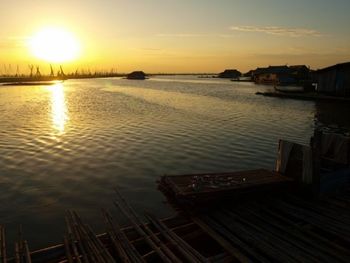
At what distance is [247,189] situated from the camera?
11.1m

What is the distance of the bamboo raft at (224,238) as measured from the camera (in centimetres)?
759

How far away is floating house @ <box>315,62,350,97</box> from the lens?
48.9 metres

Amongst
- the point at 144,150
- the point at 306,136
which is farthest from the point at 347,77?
the point at 144,150

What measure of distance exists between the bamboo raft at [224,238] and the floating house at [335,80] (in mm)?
45127

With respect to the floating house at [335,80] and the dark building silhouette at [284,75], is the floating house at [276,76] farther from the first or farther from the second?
the floating house at [335,80]

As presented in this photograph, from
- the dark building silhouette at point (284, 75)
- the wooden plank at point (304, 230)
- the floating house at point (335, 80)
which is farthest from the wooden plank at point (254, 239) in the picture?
the dark building silhouette at point (284, 75)

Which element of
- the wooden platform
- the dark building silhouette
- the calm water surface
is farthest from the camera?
the dark building silhouette

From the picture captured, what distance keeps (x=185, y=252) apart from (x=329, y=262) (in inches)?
136

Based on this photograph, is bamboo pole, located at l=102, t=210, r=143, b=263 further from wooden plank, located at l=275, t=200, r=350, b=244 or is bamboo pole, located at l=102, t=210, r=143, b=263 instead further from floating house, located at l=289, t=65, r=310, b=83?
floating house, located at l=289, t=65, r=310, b=83

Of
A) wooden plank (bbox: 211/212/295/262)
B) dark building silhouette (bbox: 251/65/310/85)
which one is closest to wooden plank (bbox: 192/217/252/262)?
wooden plank (bbox: 211/212/295/262)

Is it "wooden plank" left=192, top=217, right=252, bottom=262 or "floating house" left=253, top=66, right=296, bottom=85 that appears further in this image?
"floating house" left=253, top=66, right=296, bottom=85

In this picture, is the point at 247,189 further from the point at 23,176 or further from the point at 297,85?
the point at 297,85

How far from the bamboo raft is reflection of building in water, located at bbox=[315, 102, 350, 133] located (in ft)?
81.1

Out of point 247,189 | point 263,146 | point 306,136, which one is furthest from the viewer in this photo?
point 306,136
